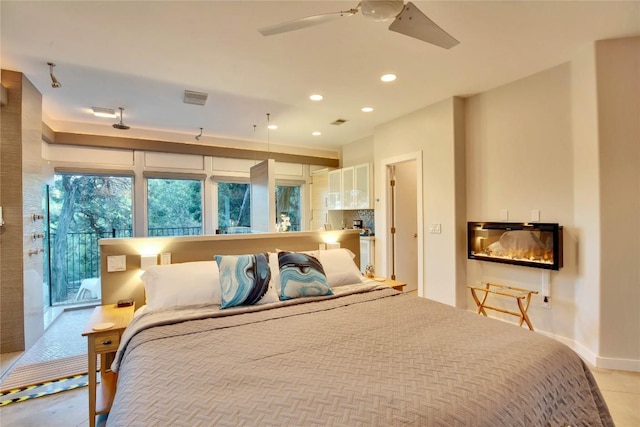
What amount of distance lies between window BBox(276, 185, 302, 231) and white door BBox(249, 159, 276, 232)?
1169 mm

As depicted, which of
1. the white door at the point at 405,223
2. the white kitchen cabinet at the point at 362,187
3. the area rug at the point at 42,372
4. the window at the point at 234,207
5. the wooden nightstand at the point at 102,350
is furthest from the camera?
the window at the point at 234,207

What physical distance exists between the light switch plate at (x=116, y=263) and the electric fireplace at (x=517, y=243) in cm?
356

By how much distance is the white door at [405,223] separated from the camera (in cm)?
488

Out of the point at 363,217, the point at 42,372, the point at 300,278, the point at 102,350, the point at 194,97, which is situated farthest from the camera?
the point at 363,217

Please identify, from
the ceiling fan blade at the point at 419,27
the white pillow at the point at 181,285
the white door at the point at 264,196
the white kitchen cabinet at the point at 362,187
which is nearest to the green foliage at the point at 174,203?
the white door at the point at 264,196

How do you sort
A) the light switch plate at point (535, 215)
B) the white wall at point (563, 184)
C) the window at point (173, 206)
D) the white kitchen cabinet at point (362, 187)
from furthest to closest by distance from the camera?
the white kitchen cabinet at point (362, 187)
the window at point (173, 206)
the light switch plate at point (535, 215)
the white wall at point (563, 184)

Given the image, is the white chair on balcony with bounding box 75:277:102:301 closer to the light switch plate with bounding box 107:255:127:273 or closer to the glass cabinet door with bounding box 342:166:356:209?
the light switch plate with bounding box 107:255:127:273

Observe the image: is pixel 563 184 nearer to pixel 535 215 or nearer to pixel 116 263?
pixel 535 215

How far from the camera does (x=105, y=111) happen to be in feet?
13.2

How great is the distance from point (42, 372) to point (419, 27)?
12.8 ft

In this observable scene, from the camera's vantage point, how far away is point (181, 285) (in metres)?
2.19

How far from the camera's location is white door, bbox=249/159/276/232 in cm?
438

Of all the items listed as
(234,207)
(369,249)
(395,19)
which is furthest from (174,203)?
(395,19)

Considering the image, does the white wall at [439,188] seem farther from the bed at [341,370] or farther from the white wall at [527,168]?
the bed at [341,370]
